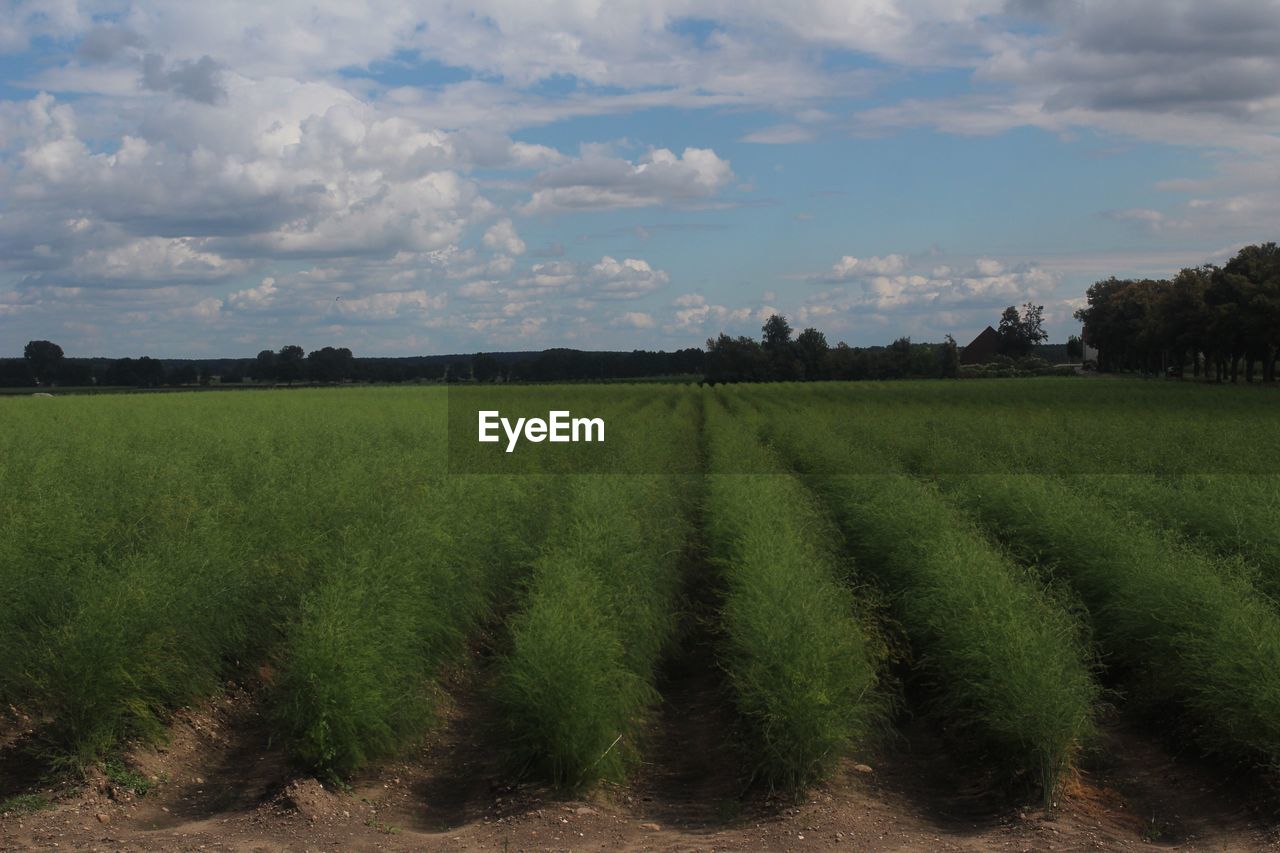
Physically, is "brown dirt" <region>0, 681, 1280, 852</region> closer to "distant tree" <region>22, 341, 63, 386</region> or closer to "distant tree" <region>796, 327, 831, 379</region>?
"distant tree" <region>22, 341, 63, 386</region>

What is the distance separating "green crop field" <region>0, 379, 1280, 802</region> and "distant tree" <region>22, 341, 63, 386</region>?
232 feet

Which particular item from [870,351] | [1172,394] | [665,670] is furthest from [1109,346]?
[665,670]

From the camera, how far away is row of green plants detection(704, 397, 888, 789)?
7645 mm

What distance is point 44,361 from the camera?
82188 millimetres

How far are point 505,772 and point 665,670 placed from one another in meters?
2.88

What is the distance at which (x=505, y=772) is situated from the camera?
7949mm

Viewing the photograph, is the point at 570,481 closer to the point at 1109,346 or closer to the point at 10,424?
the point at 10,424

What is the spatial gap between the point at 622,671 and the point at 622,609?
1600mm

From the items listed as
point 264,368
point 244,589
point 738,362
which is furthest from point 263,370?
point 244,589

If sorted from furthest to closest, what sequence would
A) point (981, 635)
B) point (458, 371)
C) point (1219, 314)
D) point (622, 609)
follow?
point (458, 371) → point (1219, 314) → point (622, 609) → point (981, 635)

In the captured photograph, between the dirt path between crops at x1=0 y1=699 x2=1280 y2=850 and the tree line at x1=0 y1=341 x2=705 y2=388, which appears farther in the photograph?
the tree line at x1=0 y1=341 x2=705 y2=388

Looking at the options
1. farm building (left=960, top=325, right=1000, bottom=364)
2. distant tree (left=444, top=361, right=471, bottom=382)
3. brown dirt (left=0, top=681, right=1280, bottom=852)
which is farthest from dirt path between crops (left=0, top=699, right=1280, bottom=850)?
farm building (left=960, top=325, right=1000, bottom=364)

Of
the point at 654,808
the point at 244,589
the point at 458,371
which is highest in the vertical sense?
the point at 458,371

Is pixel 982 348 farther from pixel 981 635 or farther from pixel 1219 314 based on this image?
pixel 981 635
